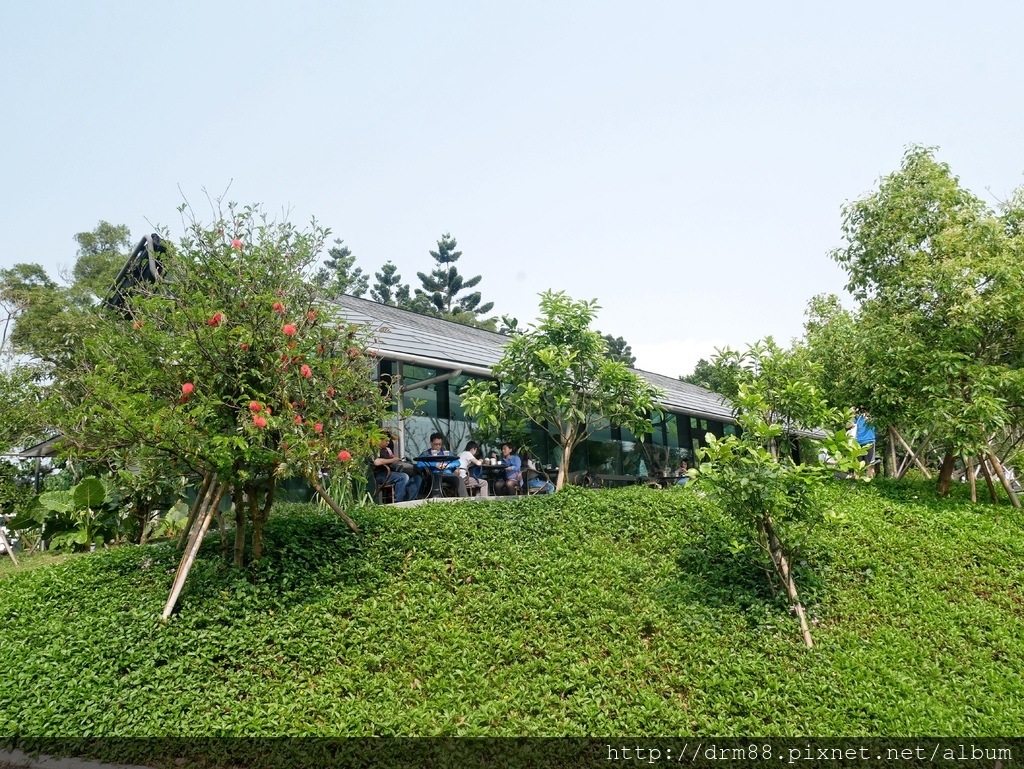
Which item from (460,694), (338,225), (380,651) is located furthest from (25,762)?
(338,225)

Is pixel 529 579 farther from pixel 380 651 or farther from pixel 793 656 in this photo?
pixel 793 656

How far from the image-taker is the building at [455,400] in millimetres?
10266

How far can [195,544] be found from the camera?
6516 mm

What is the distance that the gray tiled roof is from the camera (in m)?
10.3

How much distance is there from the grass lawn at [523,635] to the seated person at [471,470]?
2.37 meters

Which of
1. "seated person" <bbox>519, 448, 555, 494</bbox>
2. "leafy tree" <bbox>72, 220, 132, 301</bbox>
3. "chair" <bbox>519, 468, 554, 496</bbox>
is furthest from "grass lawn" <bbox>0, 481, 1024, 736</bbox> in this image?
"leafy tree" <bbox>72, 220, 132, 301</bbox>

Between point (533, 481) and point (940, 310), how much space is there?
717cm

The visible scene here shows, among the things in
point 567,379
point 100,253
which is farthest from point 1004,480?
point 100,253

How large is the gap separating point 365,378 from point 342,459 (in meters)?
1.17

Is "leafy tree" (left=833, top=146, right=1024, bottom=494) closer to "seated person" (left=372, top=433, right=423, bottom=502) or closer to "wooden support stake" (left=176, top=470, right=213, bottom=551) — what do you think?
"seated person" (left=372, top=433, right=423, bottom=502)

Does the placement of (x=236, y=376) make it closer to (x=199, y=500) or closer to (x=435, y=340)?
(x=199, y=500)

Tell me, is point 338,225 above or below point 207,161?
below

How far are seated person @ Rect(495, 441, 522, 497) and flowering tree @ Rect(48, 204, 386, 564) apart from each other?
4450 mm

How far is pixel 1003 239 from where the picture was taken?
1077 centimetres
